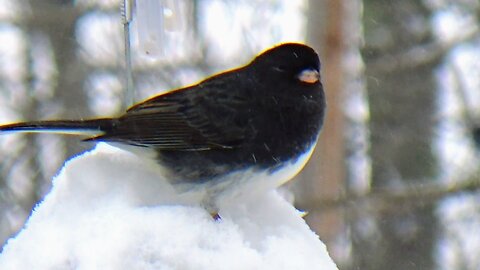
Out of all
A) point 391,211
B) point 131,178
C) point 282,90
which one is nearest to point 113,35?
point 391,211

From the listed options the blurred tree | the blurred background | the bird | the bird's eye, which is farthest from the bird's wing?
the blurred tree

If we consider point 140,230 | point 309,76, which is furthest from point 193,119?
point 140,230

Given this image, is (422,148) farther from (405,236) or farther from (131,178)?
(131,178)

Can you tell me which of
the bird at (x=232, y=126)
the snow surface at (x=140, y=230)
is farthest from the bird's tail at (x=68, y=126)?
the snow surface at (x=140, y=230)

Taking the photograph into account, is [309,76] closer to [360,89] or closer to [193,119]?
[193,119]

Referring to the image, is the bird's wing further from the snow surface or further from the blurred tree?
the blurred tree

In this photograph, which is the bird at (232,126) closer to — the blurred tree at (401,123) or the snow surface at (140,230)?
the snow surface at (140,230)

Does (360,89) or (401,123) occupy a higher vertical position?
(360,89)

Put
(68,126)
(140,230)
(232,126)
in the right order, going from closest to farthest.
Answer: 1. (140,230)
2. (68,126)
3. (232,126)

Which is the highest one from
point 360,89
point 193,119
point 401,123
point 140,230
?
point 140,230
